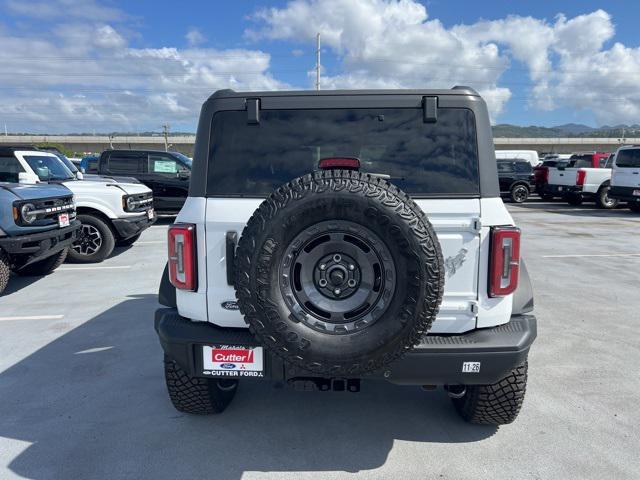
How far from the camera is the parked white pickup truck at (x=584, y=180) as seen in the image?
16922mm

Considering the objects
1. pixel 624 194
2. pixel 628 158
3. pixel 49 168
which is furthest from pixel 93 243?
pixel 628 158

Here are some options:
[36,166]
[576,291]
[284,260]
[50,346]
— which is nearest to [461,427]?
A: [284,260]

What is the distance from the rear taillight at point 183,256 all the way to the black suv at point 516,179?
1869 cm

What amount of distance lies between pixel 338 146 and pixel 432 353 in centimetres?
125

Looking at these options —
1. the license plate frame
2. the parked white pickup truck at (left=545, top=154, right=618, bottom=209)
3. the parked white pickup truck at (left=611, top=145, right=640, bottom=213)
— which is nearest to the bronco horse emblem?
the license plate frame

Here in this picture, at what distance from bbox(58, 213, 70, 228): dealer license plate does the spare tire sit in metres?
5.12

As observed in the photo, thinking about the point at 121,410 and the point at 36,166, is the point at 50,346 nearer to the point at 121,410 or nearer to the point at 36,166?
the point at 121,410

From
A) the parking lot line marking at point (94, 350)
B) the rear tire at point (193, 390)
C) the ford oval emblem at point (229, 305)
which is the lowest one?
the parking lot line marking at point (94, 350)

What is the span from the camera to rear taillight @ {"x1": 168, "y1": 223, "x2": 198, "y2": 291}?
99.0 inches

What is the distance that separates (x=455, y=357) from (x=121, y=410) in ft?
7.50

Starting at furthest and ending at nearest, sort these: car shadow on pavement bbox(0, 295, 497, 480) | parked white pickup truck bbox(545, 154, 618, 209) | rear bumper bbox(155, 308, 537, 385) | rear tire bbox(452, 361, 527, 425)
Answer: parked white pickup truck bbox(545, 154, 618, 209)
rear tire bbox(452, 361, 527, 425)
car shadow on pavement bbox(0, 295, 497, 480)
rear bumper bbox(155, 308, 537, 385)

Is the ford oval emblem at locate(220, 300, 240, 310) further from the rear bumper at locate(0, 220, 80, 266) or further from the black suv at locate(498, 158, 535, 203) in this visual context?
the black suv at locate(498, 158, 535, 203)

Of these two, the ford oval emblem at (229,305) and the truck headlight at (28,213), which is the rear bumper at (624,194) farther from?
the truck headlight at (28,213)

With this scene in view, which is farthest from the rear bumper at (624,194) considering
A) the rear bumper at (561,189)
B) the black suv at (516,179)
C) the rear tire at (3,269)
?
the rear tire at (3,269)
